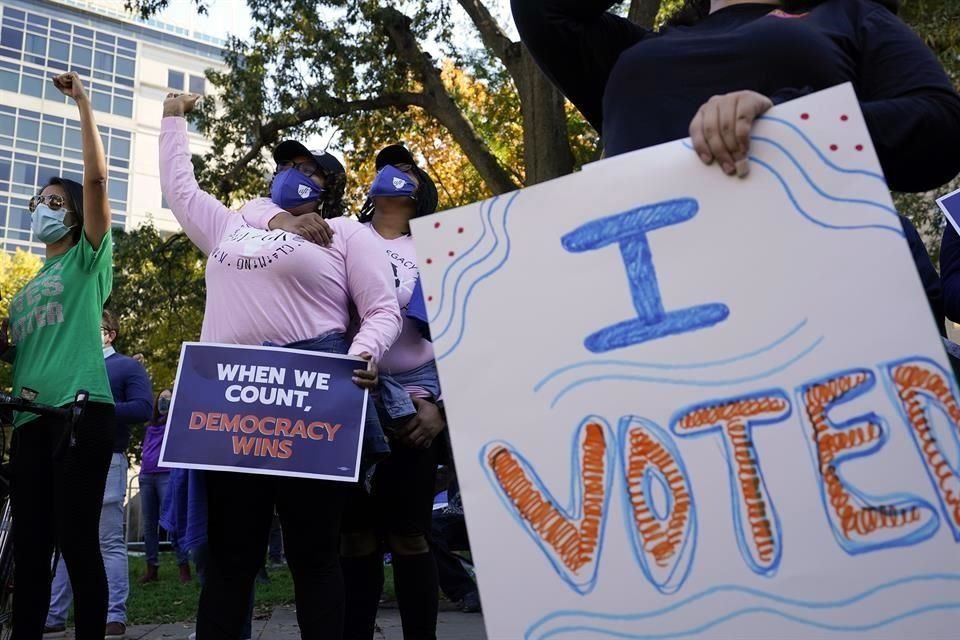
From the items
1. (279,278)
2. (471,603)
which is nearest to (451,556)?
(471,603)

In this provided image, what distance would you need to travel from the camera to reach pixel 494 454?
165 centimetres

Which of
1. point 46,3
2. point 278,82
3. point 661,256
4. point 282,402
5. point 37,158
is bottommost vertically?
point 661,256

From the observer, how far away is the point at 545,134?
1152cm

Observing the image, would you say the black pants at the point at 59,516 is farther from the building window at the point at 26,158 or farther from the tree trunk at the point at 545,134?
the building window at the point at 26,158

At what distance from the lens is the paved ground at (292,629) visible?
18.7ft

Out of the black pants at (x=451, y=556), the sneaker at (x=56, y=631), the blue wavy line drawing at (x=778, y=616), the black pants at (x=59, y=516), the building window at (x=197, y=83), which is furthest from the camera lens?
the building window at (x=197, y=83)

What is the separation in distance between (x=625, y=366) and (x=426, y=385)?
7.63 ft

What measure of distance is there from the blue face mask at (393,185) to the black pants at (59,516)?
4.45ft

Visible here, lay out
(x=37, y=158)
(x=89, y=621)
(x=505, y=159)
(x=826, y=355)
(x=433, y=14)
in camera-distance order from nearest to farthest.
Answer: (x=826, y=355), (x=89, y=621), (x=433, y=14), (x=505, y=159), (x=37, y=158)

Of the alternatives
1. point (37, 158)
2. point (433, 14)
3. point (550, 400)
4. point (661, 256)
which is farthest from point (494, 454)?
point (37, 158)

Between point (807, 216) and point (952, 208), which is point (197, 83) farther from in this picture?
point (807, 216)

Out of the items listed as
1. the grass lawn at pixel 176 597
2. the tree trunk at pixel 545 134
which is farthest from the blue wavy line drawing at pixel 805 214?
the tree trunk at pixel 545 134

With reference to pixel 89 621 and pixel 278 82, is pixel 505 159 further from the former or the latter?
pixel 89 621

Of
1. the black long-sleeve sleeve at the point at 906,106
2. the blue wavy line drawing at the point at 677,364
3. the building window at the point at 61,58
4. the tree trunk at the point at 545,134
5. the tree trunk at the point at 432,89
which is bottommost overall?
the blue wavy line drawing at the point at 677,364
